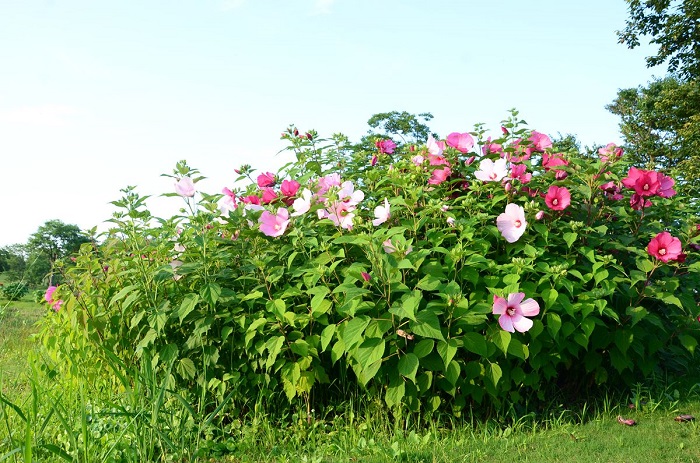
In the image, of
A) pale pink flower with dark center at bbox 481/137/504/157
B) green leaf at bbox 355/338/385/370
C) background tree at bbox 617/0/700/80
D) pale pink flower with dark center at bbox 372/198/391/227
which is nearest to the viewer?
green leaf at bbox 355/338/385/370

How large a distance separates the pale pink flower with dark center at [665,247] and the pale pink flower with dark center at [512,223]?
0.84 metres

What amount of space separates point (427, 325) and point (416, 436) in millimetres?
619

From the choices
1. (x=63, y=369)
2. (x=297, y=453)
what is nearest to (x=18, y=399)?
(x=63, y=369)

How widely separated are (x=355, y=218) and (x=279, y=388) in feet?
4.06

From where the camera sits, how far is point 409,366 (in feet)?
10.5

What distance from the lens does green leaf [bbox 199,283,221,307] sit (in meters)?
3.38

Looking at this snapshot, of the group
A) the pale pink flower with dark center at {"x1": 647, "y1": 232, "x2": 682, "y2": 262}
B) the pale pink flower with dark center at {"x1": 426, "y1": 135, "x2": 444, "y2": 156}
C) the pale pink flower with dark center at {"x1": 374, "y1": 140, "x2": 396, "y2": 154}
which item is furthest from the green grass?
the pale pink flower with dark center at {"x1": 374, "y1": 140, "x2": 396, "y2": 154}

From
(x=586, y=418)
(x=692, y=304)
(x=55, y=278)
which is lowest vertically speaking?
(x=586, y=418)

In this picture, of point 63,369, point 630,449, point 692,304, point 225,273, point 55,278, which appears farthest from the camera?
point 55,278

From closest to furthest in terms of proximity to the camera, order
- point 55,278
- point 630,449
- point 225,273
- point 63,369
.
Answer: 1. point 630,449
2. point 225,273
3. point 63,369
4. point 55,278

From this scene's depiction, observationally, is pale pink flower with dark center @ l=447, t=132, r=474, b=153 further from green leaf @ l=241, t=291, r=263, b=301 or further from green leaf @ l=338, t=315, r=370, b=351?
green leaf @ l=241, t=291, r=263, b=301

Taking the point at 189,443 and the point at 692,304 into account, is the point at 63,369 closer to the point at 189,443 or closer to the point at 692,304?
the point at 189,443

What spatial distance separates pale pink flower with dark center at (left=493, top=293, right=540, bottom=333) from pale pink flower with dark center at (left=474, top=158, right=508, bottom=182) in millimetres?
863

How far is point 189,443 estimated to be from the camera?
332 cm
